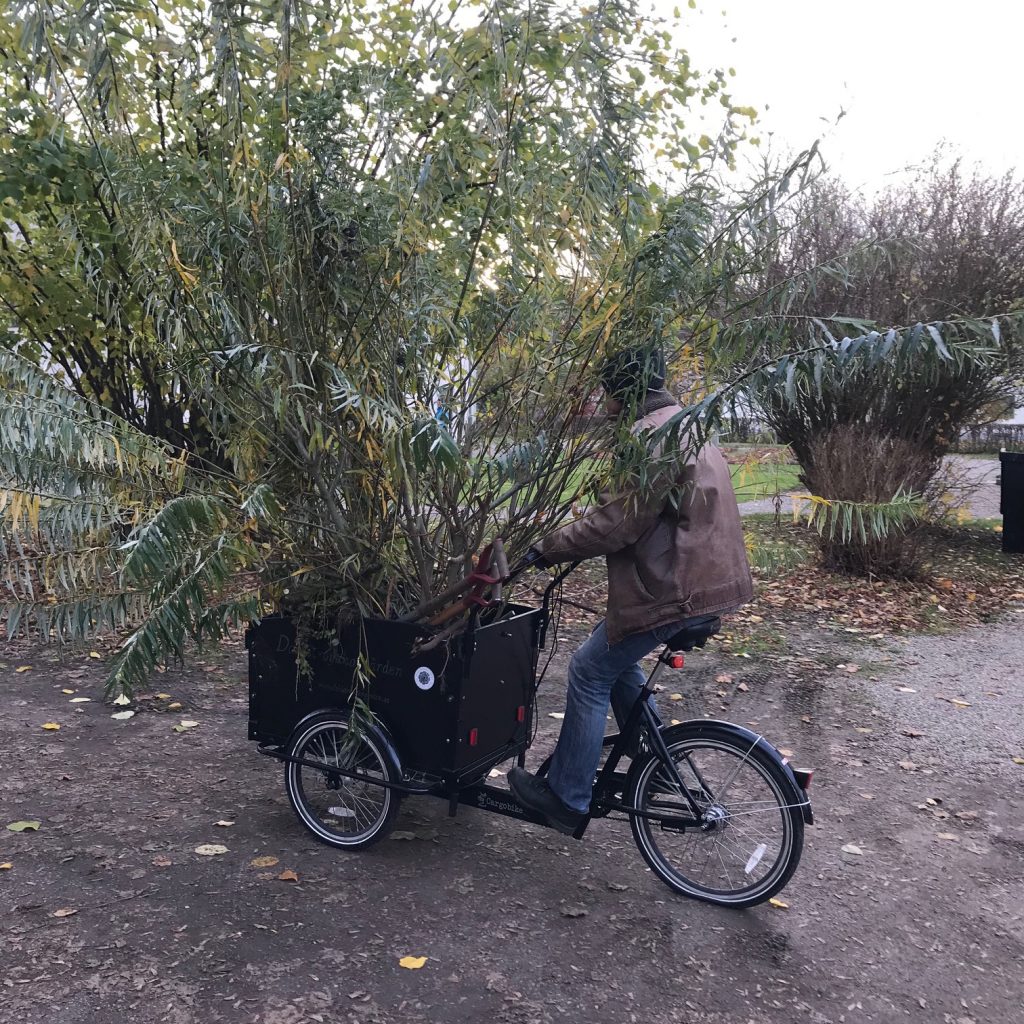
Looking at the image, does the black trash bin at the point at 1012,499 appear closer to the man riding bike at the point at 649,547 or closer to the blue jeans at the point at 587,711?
the man riding bike at the point at 649,547

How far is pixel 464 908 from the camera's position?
11.1ft

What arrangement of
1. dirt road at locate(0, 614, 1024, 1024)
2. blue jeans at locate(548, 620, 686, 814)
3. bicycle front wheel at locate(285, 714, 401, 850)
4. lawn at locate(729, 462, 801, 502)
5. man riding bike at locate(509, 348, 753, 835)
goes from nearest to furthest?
1. dirt road at locate(0, 614, 1024, 1024)
2. man riding bike at locate(509, 348, 753, 835)
3. blue jeans at locate(548, 620, 686, 814)
4. bicycle front wheel at locate(285, 714, 401, 850)
5. lawn at locate(729, 462, 801, 502)

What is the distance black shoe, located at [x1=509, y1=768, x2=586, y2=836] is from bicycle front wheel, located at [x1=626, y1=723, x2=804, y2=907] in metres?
0.23

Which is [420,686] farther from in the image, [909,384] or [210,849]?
[909,384]

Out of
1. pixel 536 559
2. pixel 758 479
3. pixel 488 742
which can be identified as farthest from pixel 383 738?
pixel 758 479

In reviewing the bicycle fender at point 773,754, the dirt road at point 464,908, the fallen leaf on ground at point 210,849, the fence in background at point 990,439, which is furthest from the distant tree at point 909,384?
the fallen leaf on ground at point 210,849

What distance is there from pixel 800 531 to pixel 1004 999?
26.3ft

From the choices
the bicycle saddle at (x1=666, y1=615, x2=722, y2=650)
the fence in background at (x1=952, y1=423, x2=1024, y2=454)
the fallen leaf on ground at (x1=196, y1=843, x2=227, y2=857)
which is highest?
the fence in background at (x1=952, y1=423, x2=1024, y2=454)

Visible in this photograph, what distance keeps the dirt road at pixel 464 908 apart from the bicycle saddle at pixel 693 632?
3.23 ft

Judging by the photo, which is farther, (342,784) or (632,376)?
(342,784)

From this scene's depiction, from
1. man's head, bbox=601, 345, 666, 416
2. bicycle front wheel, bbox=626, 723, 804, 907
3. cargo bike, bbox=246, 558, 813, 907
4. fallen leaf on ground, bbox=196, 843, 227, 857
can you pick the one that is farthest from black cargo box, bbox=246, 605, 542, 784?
man's head, bbox=601, 345, 666, 416

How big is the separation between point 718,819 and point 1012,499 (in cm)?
843

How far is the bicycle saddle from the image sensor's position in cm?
328

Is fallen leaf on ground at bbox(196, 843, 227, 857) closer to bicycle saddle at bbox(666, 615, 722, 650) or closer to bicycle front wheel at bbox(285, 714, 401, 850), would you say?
bicycle front wheel at bbox(285, 714, 401, 850)
